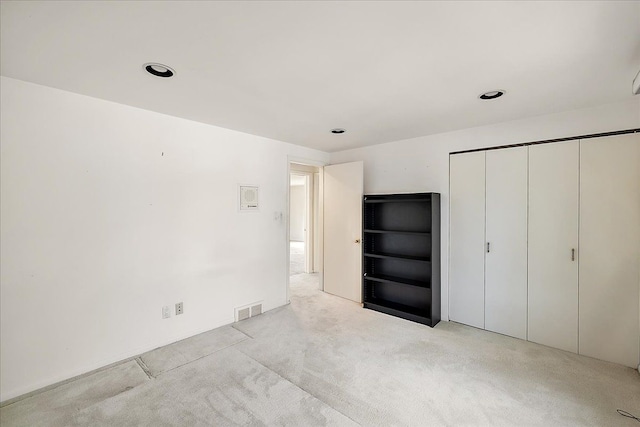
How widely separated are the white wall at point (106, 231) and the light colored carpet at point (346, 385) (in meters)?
0.32

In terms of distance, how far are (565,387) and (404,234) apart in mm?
2131

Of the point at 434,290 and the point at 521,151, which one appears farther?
the point at 434,290

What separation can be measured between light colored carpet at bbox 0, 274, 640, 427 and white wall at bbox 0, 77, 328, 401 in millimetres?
321

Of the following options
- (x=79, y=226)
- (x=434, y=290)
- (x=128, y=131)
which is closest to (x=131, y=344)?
(x=79, y=226)

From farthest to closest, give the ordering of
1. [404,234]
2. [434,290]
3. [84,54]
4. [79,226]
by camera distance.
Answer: [404,234] < [434,290] < [79,226] < [84,54]

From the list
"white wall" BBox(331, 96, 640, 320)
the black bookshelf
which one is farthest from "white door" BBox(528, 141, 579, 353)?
the black bookshelf

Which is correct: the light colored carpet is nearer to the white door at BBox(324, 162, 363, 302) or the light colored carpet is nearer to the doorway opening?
the white door at BBox(324, 162, 363, 302)

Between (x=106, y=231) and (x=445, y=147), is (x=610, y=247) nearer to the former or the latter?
(x=445, y=147)

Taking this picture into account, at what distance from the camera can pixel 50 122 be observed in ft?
7.30

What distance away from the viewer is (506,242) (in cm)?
312

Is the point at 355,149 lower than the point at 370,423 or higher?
higher

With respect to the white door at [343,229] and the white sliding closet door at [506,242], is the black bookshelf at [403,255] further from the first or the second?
the white sliding closet door at [506,242]

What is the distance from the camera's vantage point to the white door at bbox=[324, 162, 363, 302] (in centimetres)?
418

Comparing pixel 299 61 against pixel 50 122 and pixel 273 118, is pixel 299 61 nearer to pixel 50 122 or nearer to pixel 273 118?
pixel 273 118
